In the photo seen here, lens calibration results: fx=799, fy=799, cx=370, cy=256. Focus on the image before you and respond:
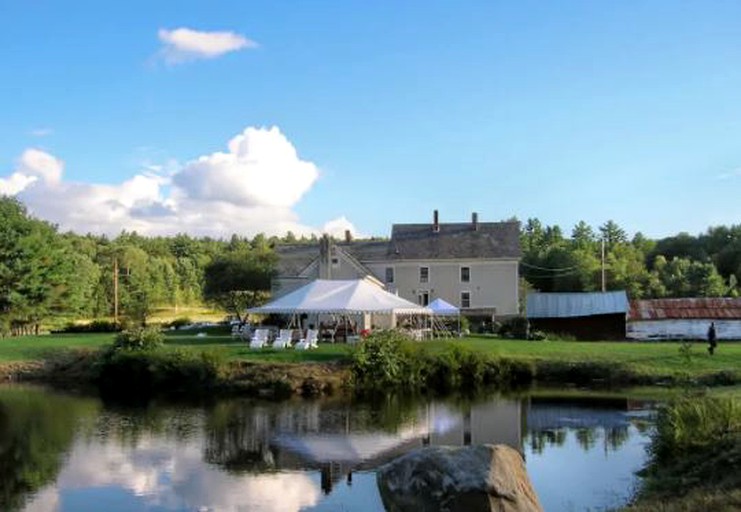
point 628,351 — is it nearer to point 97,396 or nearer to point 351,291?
point 351,291

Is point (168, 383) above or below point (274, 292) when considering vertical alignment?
below

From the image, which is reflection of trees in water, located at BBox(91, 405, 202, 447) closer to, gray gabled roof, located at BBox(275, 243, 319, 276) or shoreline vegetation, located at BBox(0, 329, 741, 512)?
shoreline vegetation, located at BBox(0, 329, 741, 512)

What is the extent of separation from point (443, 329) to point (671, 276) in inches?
1469

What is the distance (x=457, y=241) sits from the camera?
6247 centimetres

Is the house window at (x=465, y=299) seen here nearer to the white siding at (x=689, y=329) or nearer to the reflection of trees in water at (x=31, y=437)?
the white siding at (x=689, y=329)

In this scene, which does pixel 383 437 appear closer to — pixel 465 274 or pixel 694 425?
pixel 694 425

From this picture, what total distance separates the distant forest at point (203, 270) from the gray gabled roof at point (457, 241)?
10698 mm

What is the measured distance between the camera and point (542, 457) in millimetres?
19812

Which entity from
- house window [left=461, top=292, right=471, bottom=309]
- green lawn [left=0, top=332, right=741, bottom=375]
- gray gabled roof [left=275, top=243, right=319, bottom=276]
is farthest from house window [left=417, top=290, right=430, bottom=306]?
green lawn [left=0, top=332, right=741, bottom=375]

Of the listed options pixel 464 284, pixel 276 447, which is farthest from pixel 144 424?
pixel 464 284

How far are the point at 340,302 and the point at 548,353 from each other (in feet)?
33.4

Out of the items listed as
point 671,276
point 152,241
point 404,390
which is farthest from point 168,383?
point 152,241

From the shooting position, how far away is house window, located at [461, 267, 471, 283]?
200ft

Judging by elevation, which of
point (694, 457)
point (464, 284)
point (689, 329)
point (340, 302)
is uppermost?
point (464, 284)
